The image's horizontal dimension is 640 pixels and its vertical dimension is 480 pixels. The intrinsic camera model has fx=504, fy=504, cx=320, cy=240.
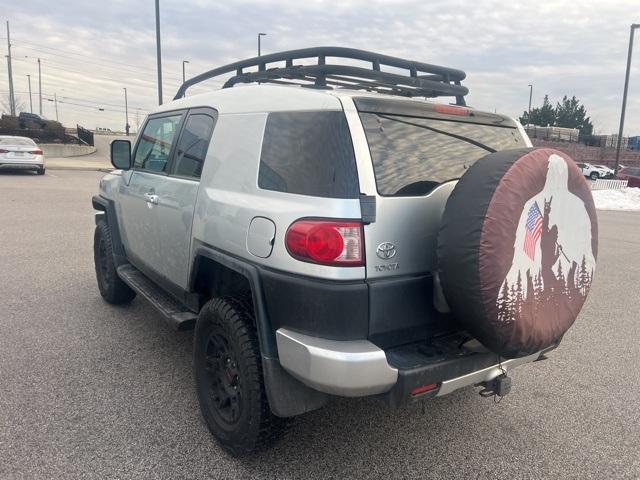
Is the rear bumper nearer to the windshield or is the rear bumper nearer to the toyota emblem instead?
the toyota emblem

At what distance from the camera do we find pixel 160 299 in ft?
11.7

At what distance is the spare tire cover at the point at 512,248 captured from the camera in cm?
211

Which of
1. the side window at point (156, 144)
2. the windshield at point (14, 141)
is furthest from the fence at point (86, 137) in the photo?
the side window at point (156, 144)

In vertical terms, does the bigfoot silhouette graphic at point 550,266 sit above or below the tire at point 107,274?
above

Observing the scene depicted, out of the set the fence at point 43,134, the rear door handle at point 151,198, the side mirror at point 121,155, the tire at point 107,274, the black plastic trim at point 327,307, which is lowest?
the tire at point 107,274

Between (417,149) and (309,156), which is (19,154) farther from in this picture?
(417,149)

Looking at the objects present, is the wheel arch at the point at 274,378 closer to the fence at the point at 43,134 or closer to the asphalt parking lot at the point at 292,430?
the asphalt parking lot at the point at 292,430

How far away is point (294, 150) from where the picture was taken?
2.43 meters

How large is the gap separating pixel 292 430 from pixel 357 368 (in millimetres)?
1032

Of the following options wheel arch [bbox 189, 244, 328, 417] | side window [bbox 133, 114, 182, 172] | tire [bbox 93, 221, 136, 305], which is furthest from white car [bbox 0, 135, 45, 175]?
wheel arch [bbox 189, 244, 328, 417]

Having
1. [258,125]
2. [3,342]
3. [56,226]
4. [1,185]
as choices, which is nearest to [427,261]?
[258,125]

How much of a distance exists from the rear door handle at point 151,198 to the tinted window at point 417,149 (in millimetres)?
1848

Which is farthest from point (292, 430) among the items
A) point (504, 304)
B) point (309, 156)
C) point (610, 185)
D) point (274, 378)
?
point (610, 185)

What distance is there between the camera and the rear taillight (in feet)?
7.14
